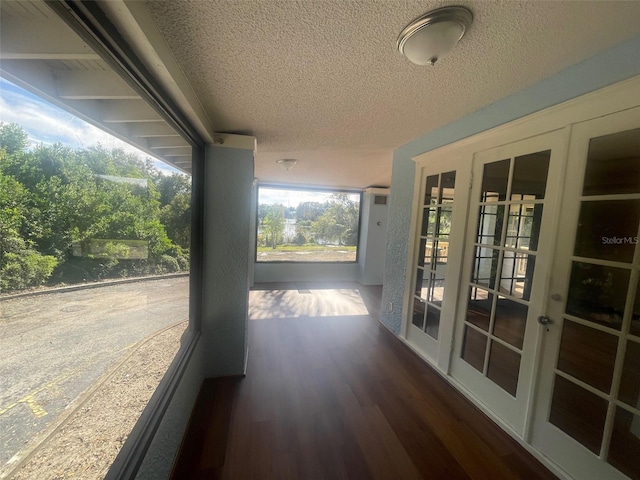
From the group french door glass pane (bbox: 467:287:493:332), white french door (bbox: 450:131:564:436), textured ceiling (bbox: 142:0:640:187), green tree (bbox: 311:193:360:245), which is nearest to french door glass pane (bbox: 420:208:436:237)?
white french door (bbox: 450:131:564:436)

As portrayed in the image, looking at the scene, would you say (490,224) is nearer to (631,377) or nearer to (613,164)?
(613,164)

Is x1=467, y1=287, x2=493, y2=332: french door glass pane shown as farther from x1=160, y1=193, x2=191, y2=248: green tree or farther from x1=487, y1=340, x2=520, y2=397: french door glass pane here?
x1=160, y1=193, x2=191, y2=248: green tree

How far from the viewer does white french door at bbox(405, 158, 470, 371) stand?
222 centimetres

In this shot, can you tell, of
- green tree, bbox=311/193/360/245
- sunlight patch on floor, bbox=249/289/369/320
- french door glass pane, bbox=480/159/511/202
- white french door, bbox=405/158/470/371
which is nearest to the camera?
french door glass pane, bbox=480/159/511/202

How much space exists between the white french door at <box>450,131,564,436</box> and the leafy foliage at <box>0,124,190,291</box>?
220 centimetres

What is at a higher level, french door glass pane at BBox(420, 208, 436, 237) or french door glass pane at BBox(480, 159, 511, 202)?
french door glass pane at BBox(480, 159, 511, 202)

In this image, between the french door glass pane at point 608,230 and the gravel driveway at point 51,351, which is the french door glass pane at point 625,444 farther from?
the gravel driveway at point 51,351

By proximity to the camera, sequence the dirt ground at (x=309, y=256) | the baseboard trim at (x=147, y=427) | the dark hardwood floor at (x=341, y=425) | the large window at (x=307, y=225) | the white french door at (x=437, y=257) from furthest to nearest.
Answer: the dirt ground at (x=309, y=256), the large window at (x=307, y=225), the white french door at (x=437, y=257), the dark hardwood floor at (x=341, y=425), the baseboard trim at (x=147, y=427)

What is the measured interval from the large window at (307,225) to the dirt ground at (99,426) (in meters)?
4.41

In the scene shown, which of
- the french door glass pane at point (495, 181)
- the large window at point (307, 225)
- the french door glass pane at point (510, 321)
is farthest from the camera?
the large window at point (307, 225)

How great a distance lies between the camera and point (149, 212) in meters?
1.26

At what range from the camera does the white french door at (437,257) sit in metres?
2.22

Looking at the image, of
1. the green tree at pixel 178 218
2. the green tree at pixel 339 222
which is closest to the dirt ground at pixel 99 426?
the green tree at pixel 178 218

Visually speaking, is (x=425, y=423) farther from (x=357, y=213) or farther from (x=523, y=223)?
(x=357, y=213)
